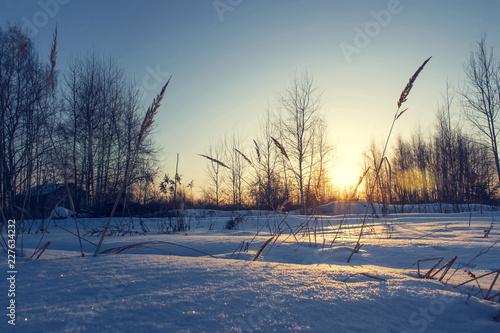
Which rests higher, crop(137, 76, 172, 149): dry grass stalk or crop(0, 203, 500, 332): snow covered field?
crop(137, 76, 172, 149): dry grass stalk

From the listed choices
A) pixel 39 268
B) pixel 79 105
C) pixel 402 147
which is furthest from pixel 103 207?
pixel 402 147

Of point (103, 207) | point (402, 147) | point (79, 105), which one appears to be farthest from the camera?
point (402, 147)

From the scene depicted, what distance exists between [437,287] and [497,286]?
24 centimetres

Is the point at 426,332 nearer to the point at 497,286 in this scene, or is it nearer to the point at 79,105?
the point at 497,286

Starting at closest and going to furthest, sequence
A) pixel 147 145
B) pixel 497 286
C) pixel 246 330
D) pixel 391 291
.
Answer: pixel 246 330 → pixel 391 291 → pixel 497 286 → pixel 147 145

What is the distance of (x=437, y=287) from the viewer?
797 mm

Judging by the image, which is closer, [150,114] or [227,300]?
[227,300]

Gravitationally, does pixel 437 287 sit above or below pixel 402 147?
below

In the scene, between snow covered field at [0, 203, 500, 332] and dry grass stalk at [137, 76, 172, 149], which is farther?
dry grass stalk at [137, 76, 172, 149]

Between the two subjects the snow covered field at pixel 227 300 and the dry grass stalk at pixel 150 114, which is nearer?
the snow covered field at pixel 227 300

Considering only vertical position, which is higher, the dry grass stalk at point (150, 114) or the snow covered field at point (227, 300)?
the dry grass stalk at point (150, 114)

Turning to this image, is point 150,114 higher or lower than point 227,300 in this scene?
higher

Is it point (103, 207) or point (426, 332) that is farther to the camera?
point (103, 207)

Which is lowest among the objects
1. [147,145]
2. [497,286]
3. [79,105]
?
[497,286]
